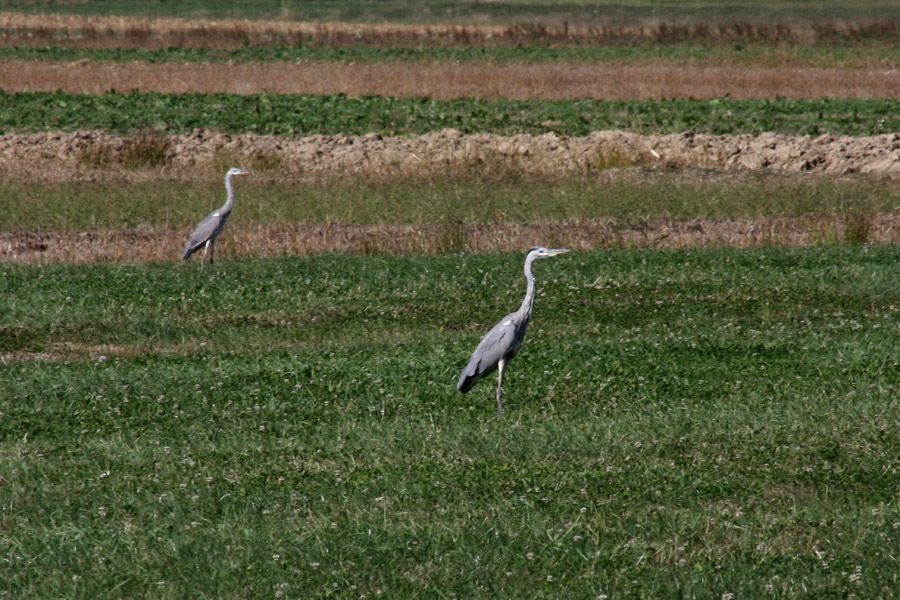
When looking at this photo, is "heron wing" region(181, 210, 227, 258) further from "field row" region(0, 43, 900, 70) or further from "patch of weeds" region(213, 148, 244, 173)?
"field row" region(0, 43, 900, 70)

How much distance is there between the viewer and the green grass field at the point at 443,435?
277 inches

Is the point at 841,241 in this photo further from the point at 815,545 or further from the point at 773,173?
the point at 815,545

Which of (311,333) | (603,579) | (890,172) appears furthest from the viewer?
(890,172)

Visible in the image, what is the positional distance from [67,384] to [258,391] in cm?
201

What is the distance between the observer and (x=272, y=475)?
874 centimetres

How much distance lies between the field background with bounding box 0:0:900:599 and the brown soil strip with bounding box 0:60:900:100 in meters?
7.00

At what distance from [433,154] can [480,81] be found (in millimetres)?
16632

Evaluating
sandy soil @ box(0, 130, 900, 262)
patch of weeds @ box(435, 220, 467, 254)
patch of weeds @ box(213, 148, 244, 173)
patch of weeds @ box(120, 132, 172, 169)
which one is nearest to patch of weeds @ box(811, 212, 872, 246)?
sandy soil @ box(0, 130, 900, 262)

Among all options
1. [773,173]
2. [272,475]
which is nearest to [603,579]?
[272,475]

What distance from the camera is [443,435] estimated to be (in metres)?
9.66

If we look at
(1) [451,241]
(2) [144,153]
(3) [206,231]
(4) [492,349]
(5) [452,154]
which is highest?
(4) [492,349]

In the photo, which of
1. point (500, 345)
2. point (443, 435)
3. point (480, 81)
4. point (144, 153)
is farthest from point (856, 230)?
point (480, 81)

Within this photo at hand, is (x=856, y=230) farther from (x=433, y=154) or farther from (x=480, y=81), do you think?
(x=480, y=81)

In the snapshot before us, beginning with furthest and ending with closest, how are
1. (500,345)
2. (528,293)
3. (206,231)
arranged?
(206,231) → (528,293) → (500,345)
